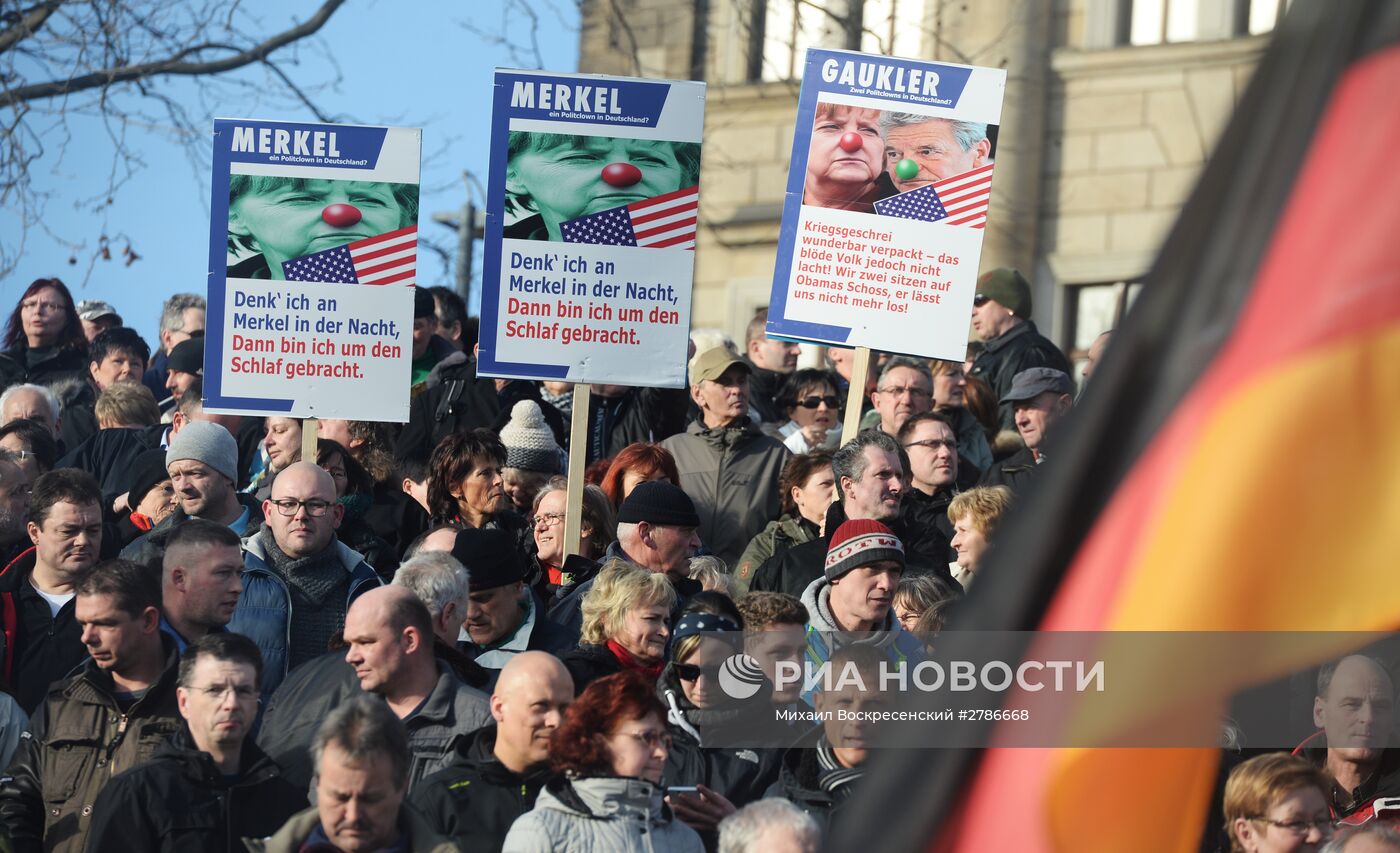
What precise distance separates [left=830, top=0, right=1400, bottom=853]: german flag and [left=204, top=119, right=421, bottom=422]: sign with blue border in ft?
23.2

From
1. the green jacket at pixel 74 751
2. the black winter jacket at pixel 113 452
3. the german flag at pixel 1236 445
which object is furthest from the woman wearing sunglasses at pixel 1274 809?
the black winter jacket at pixel 113 452

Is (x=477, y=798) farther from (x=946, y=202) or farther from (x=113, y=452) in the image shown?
(x=113, y=452)

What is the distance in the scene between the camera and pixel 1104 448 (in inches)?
88.4

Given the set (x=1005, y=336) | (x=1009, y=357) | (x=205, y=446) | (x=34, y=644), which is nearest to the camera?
(x=34, y=644)

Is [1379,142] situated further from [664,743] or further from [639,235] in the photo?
Answer: [639,235]

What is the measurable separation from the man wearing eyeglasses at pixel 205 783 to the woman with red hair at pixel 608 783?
760 mm

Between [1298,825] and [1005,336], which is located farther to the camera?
[1005,336]

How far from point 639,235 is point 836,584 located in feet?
7.35

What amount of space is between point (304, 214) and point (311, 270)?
0.24 meters

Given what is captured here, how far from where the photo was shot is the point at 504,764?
6.04 meters

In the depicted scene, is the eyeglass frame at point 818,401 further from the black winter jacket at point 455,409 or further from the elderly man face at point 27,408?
the elderly man face at point 27,408

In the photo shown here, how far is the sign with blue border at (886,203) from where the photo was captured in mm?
9531

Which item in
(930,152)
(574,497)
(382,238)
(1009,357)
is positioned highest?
(930,152)

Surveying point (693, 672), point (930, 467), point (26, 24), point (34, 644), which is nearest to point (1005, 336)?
point (930, 467)
